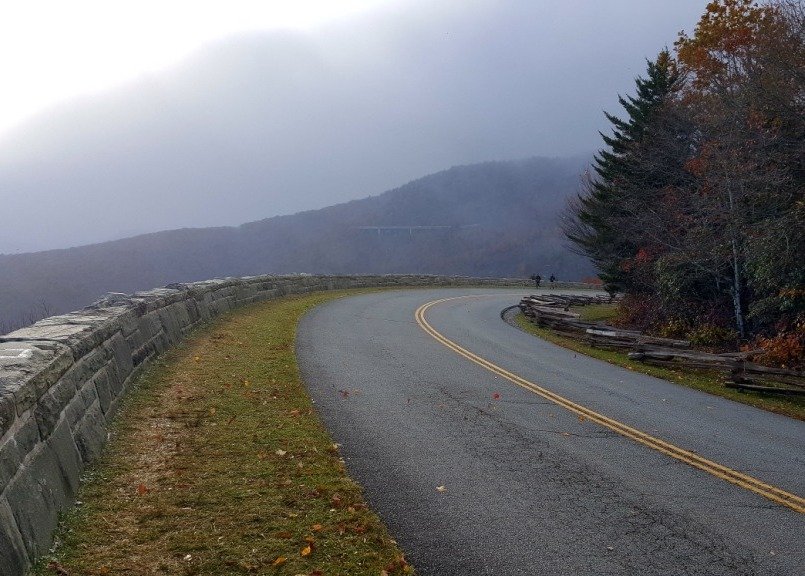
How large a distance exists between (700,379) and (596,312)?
2025 cm

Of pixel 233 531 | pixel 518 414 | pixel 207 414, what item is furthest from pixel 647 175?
pixel 233 531

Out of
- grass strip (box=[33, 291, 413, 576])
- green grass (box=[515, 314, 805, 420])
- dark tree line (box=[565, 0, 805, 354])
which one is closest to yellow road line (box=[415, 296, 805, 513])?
green grass (box=[515, 314, 805, 420])

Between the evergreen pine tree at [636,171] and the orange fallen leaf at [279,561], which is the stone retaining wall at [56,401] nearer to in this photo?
the orange fallen leaf at [279,561]

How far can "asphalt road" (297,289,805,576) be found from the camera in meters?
5.42

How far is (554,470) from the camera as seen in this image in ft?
24.5

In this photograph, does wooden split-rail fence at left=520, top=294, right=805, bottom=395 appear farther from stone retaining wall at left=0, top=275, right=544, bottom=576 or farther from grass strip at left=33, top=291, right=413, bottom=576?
stone retaining wall at left=0, top=275, right=544, bottom=576

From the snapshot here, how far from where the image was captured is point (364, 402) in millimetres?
10562

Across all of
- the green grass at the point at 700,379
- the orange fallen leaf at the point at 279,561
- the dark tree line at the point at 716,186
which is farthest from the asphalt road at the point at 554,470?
the dark tree line at the point at 716,186

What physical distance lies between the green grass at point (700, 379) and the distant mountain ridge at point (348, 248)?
278ft

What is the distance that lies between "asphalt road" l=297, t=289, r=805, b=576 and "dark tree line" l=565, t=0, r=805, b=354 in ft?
25.4

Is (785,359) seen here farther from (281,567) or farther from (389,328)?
(281,567)

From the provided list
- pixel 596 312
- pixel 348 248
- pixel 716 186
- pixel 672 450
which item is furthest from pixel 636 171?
pixel 348 248

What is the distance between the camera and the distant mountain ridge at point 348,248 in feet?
358

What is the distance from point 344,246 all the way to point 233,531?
15578 centimetres
